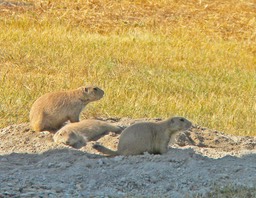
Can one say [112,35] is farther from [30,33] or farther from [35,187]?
[35,187]

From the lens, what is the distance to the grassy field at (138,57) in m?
9.95

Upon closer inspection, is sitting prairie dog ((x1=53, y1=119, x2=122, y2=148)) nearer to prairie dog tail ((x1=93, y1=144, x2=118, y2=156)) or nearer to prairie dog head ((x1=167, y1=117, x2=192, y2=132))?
prairie dog tail ((x1=93, y1=144, x2=118, y2=156))

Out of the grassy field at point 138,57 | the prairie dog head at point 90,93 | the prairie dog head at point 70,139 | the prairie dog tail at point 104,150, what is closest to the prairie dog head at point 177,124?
the prairie dog tail at point 104,150

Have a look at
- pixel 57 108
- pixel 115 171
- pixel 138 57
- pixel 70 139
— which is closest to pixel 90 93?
pixel 57 108

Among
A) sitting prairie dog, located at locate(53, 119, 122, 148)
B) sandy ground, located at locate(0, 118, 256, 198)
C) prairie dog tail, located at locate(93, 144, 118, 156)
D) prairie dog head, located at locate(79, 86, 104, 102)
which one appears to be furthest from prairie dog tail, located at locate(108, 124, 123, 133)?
prairie dog tail, located at locate(93, 144, 118, 156)

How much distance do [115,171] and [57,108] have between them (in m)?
2.05

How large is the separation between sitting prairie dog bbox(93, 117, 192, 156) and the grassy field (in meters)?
1.73

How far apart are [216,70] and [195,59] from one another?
2.43 feet

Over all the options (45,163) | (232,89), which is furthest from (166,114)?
(45,163)

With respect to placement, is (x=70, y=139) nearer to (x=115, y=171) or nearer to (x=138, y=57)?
(x=115, y=171)

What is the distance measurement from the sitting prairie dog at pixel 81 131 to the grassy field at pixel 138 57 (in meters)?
1.06

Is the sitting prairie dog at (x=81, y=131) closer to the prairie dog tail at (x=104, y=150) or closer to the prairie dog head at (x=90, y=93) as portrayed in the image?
the prairie dog tail at (x=104, y=150)

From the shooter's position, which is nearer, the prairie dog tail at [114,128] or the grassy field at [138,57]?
the prairie dog tail at [114,128]

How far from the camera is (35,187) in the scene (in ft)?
19.9
